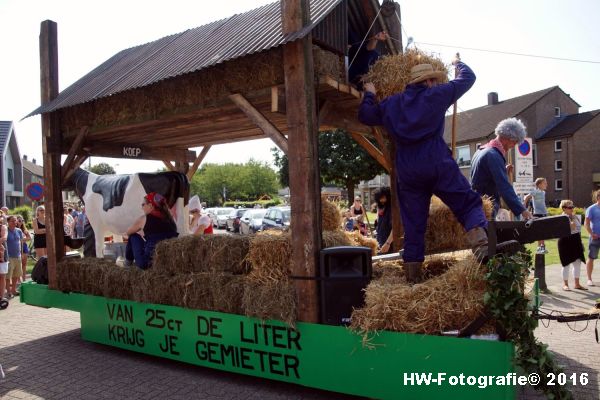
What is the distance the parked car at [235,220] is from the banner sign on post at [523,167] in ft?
50.9

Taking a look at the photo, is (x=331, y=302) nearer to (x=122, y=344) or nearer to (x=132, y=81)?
(x=122, y=344)

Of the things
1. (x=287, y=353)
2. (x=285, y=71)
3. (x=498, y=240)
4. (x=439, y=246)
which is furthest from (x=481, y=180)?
(x=287, y=353)

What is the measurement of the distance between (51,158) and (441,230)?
5.55 meters

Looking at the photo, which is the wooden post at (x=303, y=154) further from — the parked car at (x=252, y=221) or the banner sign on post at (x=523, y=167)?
the parked car at (x=252, y=221)

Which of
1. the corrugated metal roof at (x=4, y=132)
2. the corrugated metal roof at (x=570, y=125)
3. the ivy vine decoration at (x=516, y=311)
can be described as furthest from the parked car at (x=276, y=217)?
the corrugated metal roof at (x=570, y=125)

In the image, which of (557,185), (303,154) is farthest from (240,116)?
(557,185)

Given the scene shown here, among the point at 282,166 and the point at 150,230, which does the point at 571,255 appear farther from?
the point at 282,166

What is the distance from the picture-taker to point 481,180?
4.96 metres

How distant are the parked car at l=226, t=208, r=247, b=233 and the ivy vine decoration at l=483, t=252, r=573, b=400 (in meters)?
20.1

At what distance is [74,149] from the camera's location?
262 inches

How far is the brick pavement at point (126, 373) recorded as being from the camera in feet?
14.5

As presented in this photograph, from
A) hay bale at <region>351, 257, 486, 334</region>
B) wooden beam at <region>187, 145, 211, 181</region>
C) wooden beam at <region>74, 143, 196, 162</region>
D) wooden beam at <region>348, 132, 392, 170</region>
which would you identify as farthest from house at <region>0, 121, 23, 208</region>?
hay bale at <region>351, 257, 486, 334</region>

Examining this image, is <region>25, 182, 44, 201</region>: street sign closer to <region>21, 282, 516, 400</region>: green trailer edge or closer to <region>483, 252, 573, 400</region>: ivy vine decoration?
<region>21, 282, 516, 400</region>: green trailer edge

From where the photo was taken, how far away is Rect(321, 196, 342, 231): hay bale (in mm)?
6074
